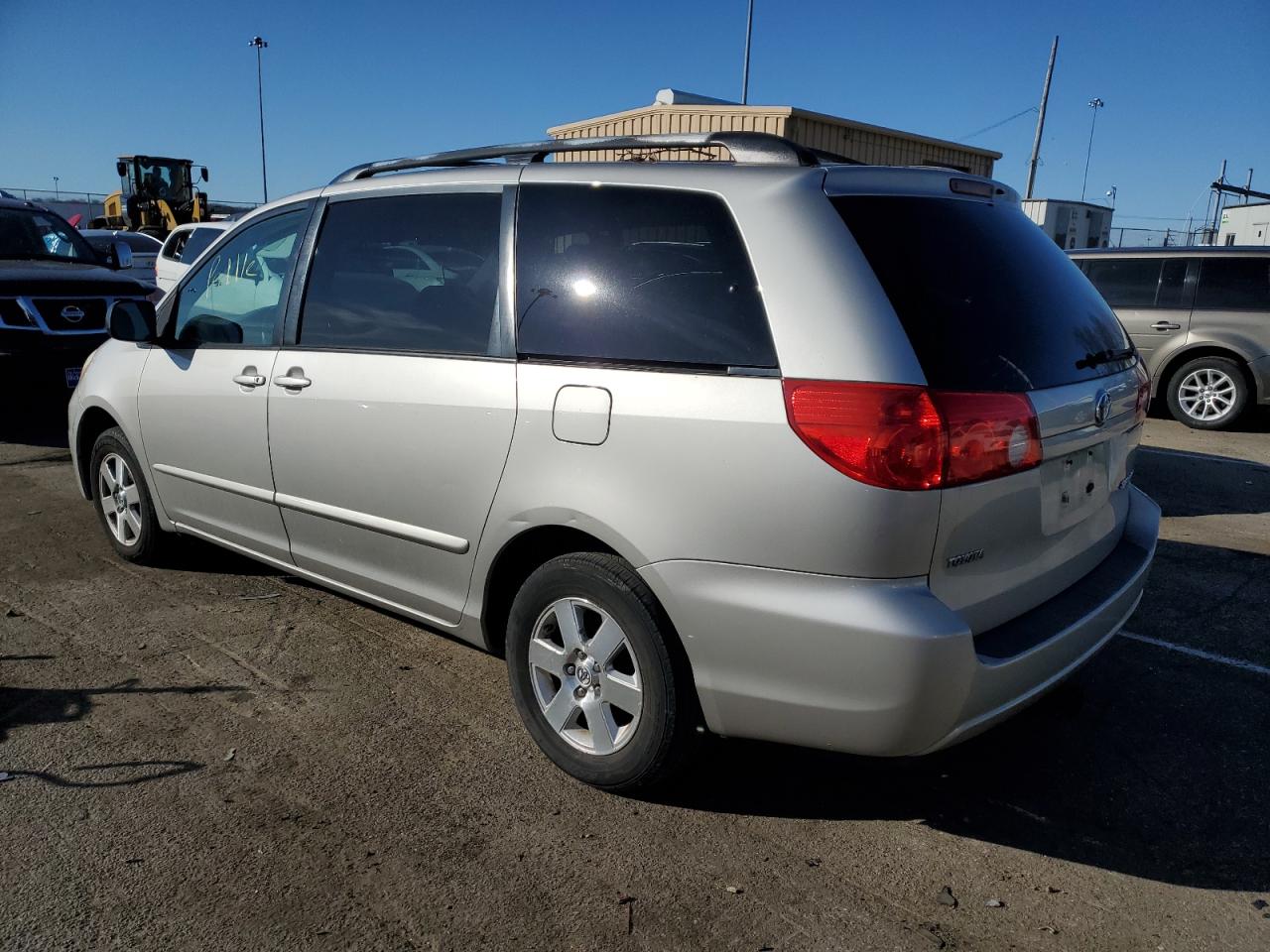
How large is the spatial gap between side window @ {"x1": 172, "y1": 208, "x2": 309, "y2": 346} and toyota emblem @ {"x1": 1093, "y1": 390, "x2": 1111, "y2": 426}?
2950mm

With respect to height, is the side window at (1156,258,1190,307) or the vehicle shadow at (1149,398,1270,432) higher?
the side window at (1156,258,1190,307)

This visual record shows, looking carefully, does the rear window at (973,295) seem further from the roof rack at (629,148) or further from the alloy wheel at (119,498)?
the alloy wheel at (119,498)

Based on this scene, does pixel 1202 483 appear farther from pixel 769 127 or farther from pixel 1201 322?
pixel 769 127

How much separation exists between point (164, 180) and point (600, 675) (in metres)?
35.1

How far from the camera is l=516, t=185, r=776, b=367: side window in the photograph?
264 cm

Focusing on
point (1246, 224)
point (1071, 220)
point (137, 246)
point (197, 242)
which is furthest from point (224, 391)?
point (1246, 224)

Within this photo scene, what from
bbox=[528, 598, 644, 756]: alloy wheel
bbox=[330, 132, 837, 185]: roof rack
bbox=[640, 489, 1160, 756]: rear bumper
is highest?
bbox=[330, 132, 837, 185]: roof rack

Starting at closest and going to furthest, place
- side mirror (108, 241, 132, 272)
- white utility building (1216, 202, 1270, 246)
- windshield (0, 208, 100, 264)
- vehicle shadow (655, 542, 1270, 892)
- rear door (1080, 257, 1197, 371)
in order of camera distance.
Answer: vehicle shadow (655, 542, 1270, 892), windshield (0, 208, 100, 264), side mirror (108, 241, 132, 272), rear door (1080, 257, 1197, 371), white utility building (1216, 202, 1270, 246)

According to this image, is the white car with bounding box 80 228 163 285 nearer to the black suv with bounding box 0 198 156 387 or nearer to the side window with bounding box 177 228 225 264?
the side window with bounding box 177 228 225 264

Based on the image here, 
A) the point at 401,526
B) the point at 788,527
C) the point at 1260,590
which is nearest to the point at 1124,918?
the point at 788,527

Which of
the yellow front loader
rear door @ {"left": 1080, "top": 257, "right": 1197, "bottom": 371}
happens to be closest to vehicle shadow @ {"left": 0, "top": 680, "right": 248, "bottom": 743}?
rear door @ {"left": 1080, "top": 257, "right": 1197, "bottom": 371}

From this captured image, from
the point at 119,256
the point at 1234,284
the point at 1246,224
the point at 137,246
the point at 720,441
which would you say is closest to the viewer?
the point at 720,441

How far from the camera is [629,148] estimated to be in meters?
3.25

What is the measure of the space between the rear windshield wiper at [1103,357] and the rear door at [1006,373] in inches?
0.4
